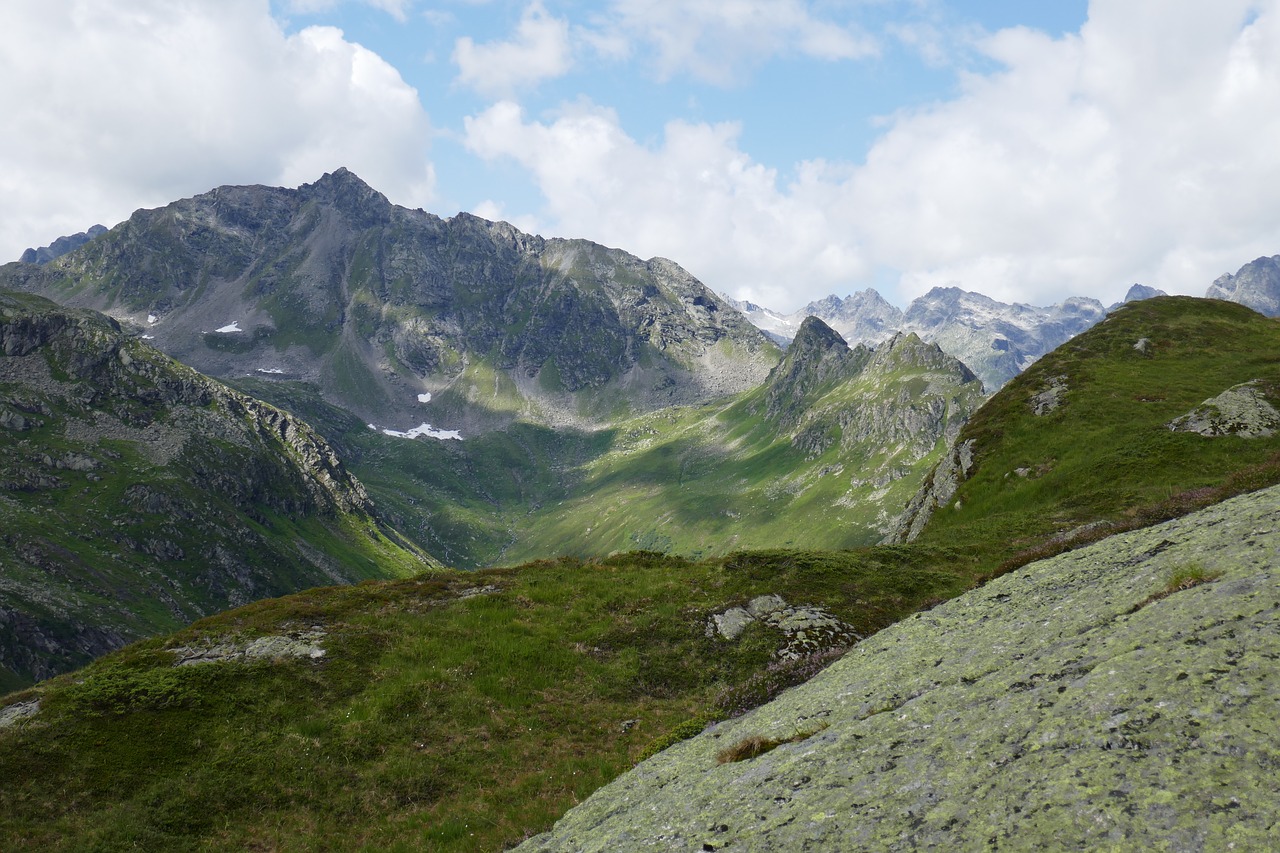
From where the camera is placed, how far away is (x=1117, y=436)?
6069 centimetres

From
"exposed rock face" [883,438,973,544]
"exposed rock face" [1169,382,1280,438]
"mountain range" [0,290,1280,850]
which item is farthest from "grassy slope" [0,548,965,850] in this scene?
"exposed rock face" [883,438,973,544]

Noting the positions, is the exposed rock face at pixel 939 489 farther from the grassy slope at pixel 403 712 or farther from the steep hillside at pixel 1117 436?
the grassy slope at pixel 403 712

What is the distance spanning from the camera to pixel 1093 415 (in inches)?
2665

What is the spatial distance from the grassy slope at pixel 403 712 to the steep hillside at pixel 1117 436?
13.2 metres

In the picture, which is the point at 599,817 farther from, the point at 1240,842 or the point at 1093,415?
the point at 1093,415

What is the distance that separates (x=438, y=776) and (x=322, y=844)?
4108mm

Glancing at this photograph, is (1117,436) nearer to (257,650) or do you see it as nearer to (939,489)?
(939,489)

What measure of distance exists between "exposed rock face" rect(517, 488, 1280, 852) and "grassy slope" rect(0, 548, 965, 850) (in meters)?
6.19

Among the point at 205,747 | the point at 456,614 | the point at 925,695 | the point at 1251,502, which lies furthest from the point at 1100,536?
the point at 205,747

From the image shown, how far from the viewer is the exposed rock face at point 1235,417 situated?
52188 millimetres

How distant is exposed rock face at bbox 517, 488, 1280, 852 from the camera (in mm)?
8125

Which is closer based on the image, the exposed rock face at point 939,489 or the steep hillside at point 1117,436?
the steep hillside at point 1117,436

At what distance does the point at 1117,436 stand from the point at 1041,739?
2496 inches

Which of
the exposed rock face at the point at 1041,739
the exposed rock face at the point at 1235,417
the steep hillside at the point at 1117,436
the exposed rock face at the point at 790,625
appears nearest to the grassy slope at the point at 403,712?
the exposed rock face at the point at 790,625
